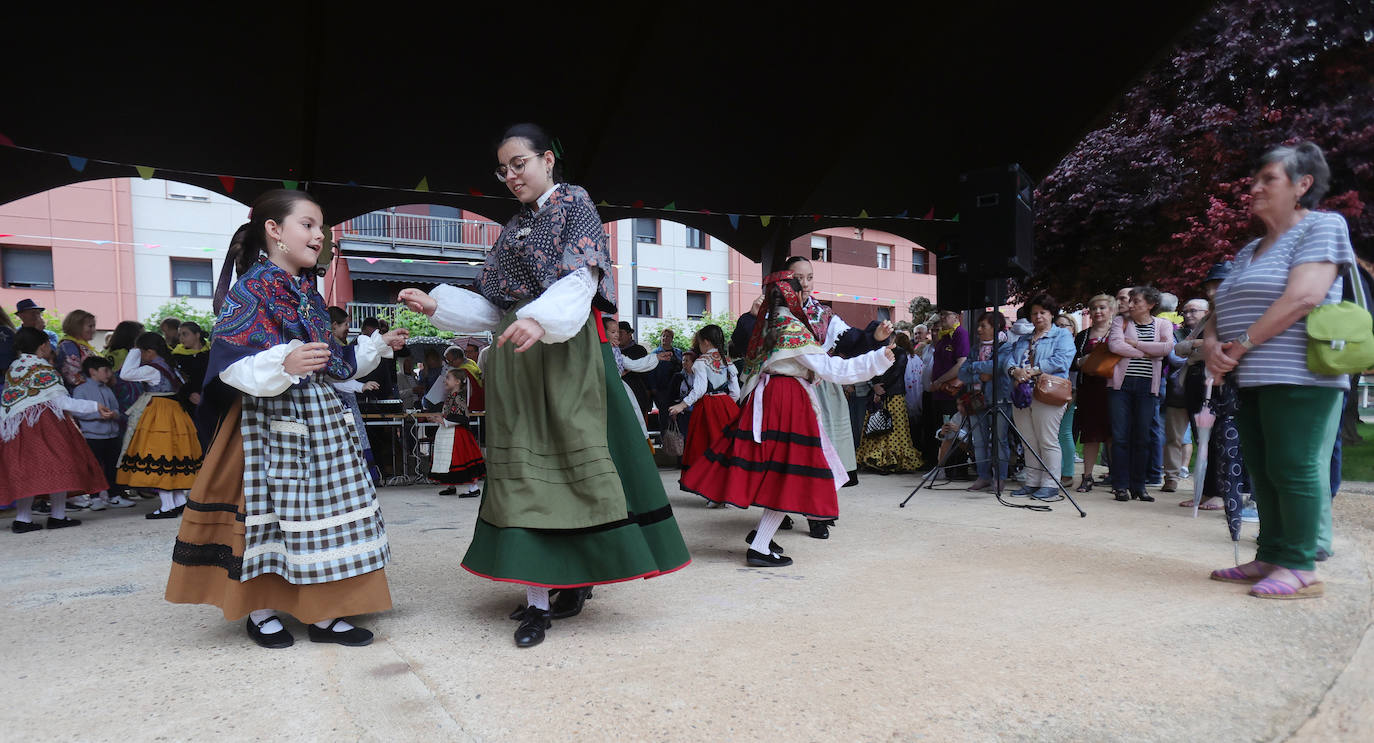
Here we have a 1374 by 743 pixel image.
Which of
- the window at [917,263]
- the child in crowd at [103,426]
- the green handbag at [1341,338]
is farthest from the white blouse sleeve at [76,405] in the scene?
the window at [917,263]

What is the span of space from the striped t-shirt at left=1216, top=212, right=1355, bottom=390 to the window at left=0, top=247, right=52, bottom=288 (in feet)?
77.3

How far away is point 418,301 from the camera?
8.64 ft

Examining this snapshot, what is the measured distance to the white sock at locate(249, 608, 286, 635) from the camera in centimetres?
258

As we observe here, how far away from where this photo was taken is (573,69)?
6.98 metres

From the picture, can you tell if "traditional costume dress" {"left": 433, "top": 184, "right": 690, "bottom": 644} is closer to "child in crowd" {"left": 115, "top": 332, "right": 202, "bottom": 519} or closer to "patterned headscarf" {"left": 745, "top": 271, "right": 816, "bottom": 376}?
"patterned headscarf" {"left": 745, "top": 271, "right": 816, "bottom": 376}

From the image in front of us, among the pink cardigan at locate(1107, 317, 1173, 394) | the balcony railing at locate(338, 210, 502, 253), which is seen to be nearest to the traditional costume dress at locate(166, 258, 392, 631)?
the pink cardigan at locate(1107, 317, 1173, 394)

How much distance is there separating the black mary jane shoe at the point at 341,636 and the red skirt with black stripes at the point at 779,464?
1.82 metres

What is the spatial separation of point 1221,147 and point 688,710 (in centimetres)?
1120

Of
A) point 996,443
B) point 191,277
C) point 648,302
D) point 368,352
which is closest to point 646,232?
point 648,302

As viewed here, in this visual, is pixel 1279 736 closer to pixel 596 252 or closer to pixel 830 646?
pixel 830 646

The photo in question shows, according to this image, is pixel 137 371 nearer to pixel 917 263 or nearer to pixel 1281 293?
pixel 1281 293

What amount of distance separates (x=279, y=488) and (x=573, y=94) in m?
5.67

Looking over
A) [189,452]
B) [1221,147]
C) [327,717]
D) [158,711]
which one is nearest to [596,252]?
[327,717]

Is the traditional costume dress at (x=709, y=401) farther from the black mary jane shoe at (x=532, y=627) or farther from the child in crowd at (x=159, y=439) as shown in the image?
the child in crowd at (x=159, y=439)
